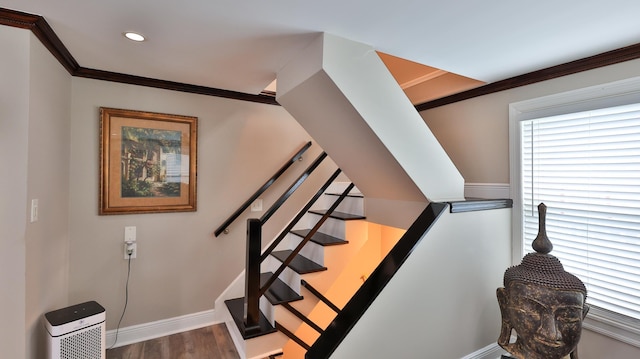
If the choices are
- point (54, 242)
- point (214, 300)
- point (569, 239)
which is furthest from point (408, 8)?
point (214, 300)

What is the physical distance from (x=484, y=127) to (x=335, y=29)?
5.82ft

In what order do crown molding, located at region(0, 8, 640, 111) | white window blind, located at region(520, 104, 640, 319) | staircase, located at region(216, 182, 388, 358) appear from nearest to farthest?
crown molding, located at region(0, 8, 640, 111)
white window blind, located at region(520, 104, 640, 319)
staircase, located at region(216, 182, 388, 358)

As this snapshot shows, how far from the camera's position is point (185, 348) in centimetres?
235

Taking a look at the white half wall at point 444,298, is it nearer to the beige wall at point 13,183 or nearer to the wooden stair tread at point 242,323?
the wooden stair tread at point 242,323

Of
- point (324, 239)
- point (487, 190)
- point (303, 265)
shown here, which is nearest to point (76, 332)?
point (303, 265)

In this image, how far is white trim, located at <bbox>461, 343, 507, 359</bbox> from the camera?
6.49 ft

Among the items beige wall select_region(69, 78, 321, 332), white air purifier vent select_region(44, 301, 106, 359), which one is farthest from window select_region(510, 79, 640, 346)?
white air purifier vent select_region(44, 301, 106, 359)

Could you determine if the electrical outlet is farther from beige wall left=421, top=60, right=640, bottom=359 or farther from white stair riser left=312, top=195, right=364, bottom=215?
beige wall left=421, top=60, right=640, bottom=359

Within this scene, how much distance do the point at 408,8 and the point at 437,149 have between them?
3.35 ft

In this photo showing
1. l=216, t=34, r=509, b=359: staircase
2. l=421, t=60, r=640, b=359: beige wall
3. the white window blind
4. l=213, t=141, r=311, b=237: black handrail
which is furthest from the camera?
l=213, t=141, r=311, b=237: black handrail

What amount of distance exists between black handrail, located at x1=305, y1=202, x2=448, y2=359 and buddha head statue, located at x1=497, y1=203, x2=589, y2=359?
585mm

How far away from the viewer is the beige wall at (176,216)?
89.0 inches

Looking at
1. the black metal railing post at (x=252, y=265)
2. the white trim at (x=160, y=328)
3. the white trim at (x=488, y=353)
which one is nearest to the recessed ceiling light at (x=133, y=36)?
the black metal railing post at (x=252, y=265)

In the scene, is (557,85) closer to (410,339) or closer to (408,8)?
(408,8)
